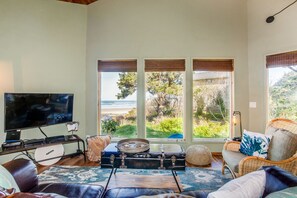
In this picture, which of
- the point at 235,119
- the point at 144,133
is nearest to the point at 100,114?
the point at 144,133

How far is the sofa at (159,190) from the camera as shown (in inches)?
43.4

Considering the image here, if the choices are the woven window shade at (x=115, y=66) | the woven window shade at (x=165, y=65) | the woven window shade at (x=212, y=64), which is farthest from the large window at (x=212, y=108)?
the woven window shade at (x=115, y=66)

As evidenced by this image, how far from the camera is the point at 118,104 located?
4.56m

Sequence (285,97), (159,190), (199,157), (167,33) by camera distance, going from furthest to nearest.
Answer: (167,33), (285,97), (199,157), (159,190)

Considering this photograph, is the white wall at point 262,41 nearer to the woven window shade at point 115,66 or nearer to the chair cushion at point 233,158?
the chair cushion at point 233,158

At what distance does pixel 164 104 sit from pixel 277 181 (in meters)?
3.37

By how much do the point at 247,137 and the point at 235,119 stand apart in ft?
4.25

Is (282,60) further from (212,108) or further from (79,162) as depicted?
(79,162)

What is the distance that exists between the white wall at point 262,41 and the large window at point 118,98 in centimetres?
272

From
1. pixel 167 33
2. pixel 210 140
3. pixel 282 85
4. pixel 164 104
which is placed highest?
pixel 167 33

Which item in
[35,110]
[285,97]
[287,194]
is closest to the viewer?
[287,194]

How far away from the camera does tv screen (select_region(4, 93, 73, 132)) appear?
310cm

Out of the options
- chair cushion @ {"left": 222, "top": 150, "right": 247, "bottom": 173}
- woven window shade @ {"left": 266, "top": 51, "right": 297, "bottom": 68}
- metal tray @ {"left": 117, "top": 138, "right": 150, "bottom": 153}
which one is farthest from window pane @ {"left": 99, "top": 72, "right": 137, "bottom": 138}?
woven window shade @ {"left": 266, "top": 51, "right": 297, "bottom": 68}

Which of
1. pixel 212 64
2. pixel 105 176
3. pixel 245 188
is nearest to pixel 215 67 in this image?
pixel 212 64
